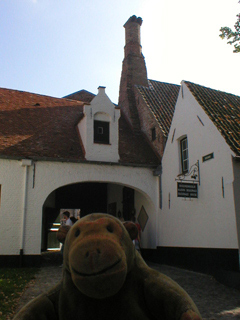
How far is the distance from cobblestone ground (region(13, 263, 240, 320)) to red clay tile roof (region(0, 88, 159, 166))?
4.07 metres

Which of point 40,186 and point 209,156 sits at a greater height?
point 209,156

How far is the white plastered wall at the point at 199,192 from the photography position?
892 centimetres

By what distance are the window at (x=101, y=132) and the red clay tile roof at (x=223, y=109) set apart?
347cm

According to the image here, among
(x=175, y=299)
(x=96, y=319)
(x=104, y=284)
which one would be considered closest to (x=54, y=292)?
(x=96, y=319)

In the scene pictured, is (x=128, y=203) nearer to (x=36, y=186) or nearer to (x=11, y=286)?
(x=36, y=186)

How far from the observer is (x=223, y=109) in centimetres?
1089

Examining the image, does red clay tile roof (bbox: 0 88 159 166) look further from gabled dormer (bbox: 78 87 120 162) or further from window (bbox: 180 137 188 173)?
window (bbox: 180 137 188 173)

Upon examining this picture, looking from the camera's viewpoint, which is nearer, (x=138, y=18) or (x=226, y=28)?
(x=226, y=28)

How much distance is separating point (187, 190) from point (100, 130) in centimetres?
464

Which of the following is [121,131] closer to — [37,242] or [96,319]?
[37,242]

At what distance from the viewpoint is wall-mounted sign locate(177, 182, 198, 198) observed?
9.69m

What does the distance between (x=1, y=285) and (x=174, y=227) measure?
6182 mm

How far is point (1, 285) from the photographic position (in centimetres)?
718

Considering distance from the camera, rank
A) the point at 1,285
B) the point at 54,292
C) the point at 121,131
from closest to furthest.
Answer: the point at 54,292, the point at 1,285, the point at 121,131
